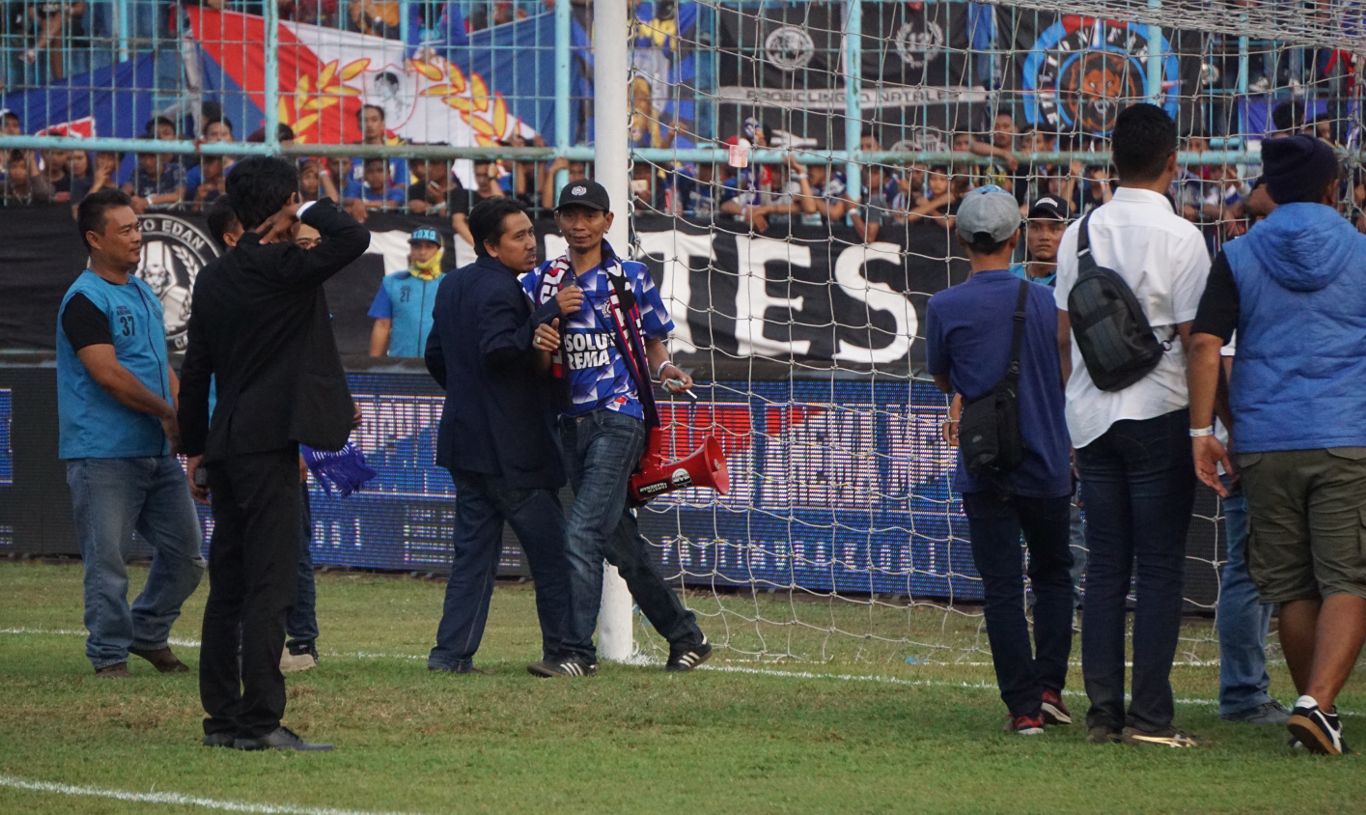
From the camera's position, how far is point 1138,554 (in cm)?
695

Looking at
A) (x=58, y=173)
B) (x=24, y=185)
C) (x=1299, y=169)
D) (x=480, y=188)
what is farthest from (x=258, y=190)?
(x=24, y=185)

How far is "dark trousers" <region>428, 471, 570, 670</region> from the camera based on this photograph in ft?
29.6

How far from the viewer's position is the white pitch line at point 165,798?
5820mm

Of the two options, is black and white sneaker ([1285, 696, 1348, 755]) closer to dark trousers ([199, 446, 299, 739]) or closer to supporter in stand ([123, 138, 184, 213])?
dark trousers ([199, 446, 299, 739])

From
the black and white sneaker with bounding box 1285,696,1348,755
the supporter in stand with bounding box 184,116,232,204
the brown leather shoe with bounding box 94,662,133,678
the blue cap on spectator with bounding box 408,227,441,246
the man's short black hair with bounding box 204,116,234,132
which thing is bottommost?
the brown leather shoe with bounding box 94,662,133,678

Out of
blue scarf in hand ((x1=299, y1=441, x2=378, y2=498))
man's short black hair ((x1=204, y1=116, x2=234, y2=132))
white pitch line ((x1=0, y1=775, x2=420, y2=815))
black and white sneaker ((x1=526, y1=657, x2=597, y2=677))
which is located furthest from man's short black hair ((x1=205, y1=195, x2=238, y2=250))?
man's short black hair ((x1=204, y1=116, x2=234, y2=132))

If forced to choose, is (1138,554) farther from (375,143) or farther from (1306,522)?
(375,143)

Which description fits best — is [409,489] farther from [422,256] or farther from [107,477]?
[107,477]

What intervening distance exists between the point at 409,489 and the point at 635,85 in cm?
345

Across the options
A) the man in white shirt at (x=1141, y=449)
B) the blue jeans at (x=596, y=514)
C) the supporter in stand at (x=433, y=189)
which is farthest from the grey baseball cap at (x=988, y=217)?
the supporter in stand at (x=433, y=189)

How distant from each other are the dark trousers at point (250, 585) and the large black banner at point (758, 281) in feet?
20.6

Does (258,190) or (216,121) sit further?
(216,121)

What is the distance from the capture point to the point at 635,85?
11648 mm

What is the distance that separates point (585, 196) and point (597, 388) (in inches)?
32.9
